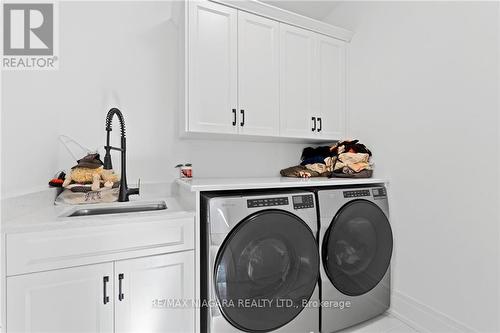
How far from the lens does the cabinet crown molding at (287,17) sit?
176cm

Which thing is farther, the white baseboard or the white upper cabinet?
the white upper cabinet

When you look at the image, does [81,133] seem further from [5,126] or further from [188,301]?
[188,301]

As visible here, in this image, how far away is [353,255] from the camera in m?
1.66

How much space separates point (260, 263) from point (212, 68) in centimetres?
131

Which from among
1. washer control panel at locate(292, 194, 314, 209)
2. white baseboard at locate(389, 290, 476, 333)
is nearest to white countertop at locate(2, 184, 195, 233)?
washer control panel at locate(292, 194, 314, 209)

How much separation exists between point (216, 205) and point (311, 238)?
620 millimetres

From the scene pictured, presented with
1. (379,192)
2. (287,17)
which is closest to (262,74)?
(287,17)

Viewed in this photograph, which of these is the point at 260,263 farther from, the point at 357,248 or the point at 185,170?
the point at 185,170

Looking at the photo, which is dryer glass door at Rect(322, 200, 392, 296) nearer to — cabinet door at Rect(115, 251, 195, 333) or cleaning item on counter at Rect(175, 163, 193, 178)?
cabinet door at Rect(115, 251, 195, 333)

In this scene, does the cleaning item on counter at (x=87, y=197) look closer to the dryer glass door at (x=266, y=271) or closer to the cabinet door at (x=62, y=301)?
the cabinet door at (x=62, y=301)

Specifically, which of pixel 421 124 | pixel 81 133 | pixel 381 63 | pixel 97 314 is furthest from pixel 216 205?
pixel 381 63

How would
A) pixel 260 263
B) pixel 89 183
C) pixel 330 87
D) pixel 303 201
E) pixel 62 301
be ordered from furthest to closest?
pixel 330 87
pixel 89 183
pixel 303 201
pixel 260 263
pixel 62 301

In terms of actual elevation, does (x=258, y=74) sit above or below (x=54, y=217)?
above

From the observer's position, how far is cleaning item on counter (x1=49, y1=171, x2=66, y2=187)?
1.62 metres
